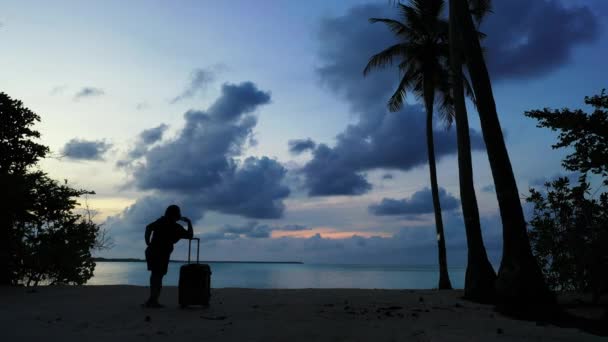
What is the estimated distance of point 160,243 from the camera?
9.23 meters

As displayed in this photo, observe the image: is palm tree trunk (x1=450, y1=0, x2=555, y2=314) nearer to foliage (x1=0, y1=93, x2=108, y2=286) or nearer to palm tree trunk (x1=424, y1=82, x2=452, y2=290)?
palm tree trunk (x1=424, y1=82, x2=452, y2=290)

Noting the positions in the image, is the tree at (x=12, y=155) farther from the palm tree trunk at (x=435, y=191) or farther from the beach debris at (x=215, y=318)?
the palm tree trunk at (x=435, y=191)

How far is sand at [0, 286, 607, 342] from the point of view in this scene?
21.9 feet

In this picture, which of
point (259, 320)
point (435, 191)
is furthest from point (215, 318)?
point (435, 191)

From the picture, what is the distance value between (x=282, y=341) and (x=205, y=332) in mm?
1329

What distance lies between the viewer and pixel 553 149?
11820 millimetres

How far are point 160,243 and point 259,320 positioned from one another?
2.86m

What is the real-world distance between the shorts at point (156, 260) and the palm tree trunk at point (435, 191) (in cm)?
1239

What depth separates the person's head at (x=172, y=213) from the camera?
9234 millimetres

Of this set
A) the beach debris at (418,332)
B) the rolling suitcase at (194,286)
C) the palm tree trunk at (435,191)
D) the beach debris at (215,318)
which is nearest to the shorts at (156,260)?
the rolling suitcase at (194,286)

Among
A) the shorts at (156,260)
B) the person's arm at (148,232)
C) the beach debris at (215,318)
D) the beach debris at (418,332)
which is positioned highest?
the person's arm at (148,232)

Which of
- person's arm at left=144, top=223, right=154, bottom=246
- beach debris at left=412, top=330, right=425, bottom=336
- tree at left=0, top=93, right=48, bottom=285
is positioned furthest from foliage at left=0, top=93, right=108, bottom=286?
beach debris at left=412, top=330, right=425, bottom=336

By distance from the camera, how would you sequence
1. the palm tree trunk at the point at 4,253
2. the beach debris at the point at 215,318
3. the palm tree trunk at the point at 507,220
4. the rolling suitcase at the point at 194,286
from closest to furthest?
the beach debris at the point at 215,318 < the rolling suitcase at the point at 194,286 < the palm tree trunk at the point at 507,220 < the palm tree trunk at the point at 4,253

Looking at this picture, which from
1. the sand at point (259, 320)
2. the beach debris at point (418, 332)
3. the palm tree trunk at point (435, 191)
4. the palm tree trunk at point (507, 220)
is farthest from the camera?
the palm tree trunk at point (435, 191)
